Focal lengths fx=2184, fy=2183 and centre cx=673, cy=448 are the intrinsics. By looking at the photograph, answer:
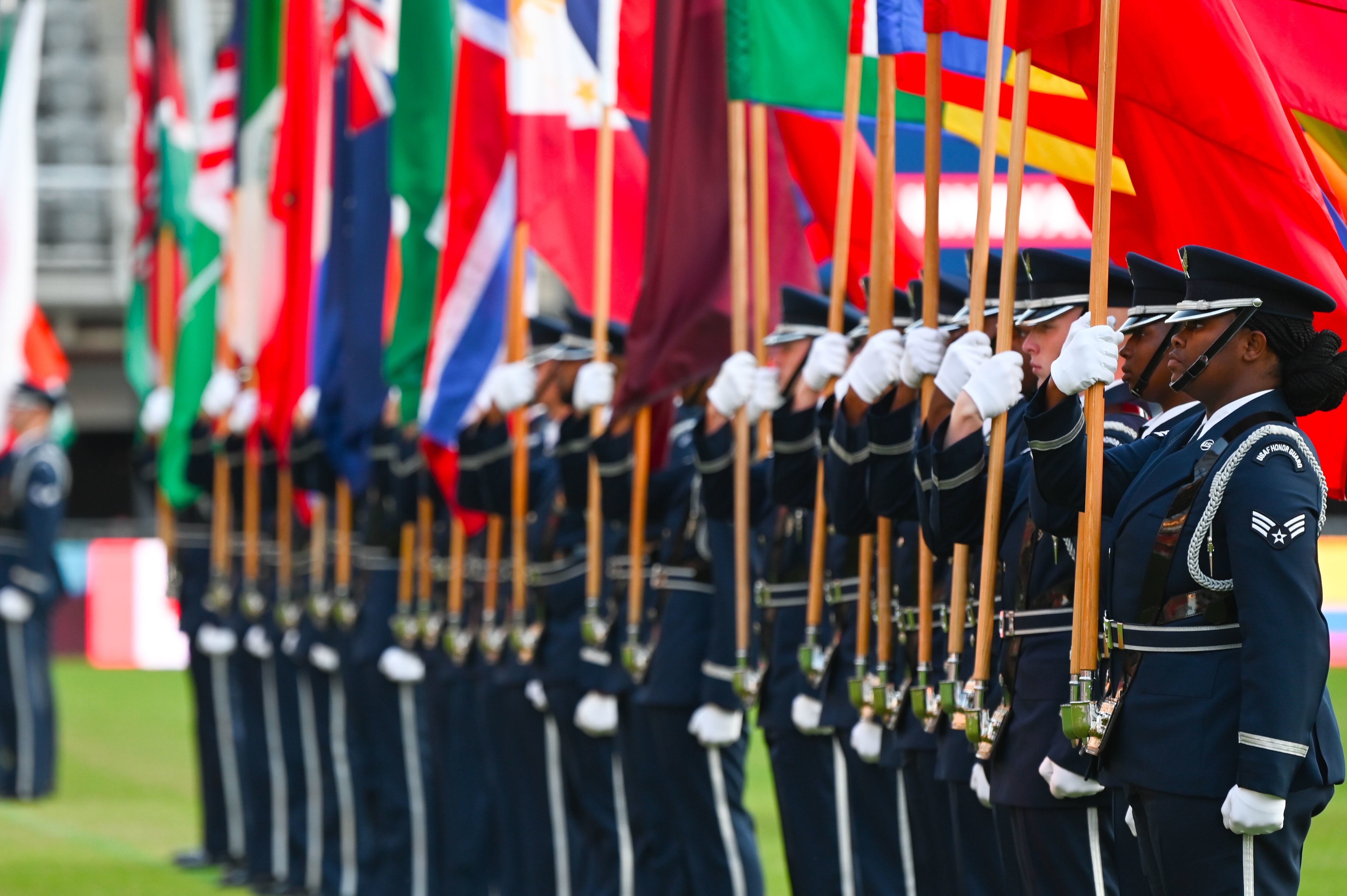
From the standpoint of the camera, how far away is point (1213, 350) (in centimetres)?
393

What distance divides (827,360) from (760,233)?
0.74 meters

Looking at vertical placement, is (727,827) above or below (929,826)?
below

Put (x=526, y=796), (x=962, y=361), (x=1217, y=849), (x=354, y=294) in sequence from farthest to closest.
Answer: (x=354, y=294) → (x=526, y=796) → (x=962, y=361) → (x=1217, y=849)

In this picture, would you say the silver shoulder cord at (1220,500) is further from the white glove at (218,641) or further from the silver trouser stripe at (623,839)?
the white glove at (218,641)

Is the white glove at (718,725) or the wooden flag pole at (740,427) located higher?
the wooden flag pole at (740,427)

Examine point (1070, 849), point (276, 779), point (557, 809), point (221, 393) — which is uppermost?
point (221, 393)

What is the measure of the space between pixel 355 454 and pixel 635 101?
2.42m

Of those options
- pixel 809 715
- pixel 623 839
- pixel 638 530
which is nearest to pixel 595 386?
pixel 638 530

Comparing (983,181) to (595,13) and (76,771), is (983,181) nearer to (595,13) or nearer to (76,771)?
(595,13)

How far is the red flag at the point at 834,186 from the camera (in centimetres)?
622

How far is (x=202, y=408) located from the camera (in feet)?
35.2

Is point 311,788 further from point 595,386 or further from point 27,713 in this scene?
point 27,713

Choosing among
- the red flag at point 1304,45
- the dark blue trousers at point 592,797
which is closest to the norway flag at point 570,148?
the dark blue trousers at point 592,797

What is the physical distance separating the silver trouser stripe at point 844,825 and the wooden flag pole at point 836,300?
0.22m
